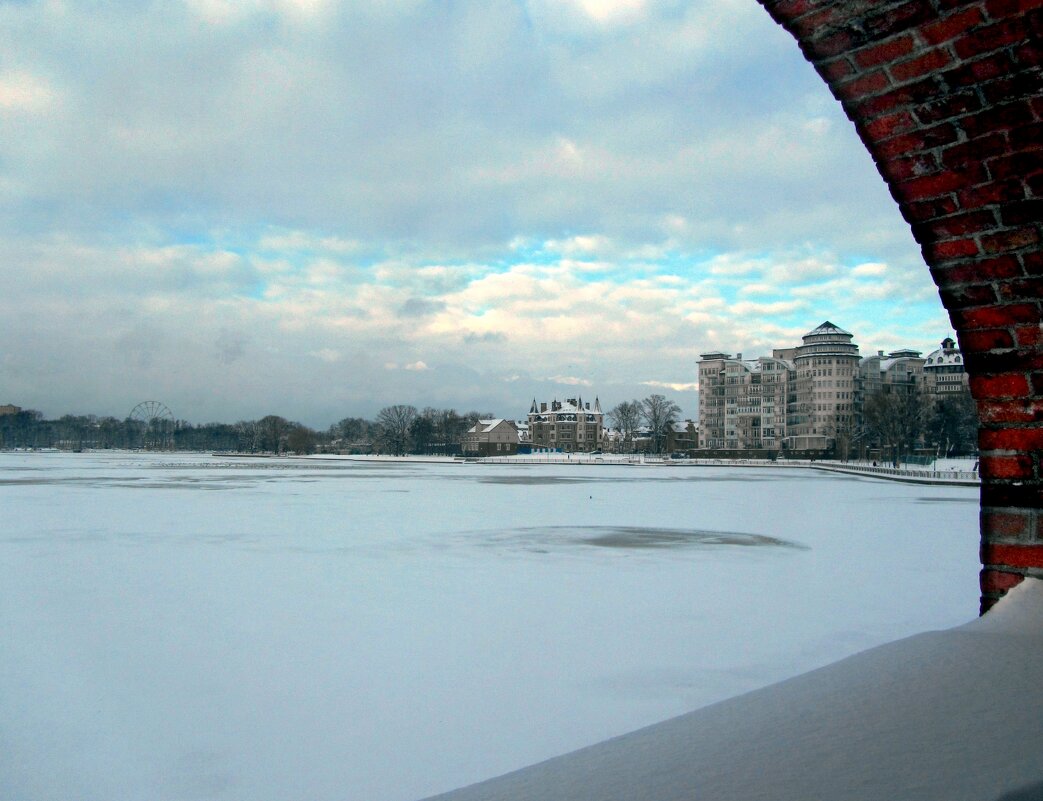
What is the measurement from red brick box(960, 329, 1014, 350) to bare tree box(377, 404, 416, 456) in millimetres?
148504

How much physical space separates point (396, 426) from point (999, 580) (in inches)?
6090

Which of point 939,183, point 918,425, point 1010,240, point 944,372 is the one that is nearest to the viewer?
point 1010,240

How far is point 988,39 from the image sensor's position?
11.1ft

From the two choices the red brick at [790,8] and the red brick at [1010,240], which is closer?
the red brick at [1010,240]

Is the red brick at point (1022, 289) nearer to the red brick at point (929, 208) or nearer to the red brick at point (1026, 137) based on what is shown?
A: the red brick at point (929, 208)

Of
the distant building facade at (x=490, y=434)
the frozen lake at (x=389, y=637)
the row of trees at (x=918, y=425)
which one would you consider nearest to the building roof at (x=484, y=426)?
the distant building facade at (x=490, y=434)

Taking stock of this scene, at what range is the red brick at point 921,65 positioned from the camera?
352 cm

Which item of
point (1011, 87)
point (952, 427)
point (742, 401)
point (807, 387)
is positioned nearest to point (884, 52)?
point (1011, 87)

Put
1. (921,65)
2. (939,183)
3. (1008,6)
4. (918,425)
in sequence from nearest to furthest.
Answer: (1008,6)
(921,65)
(939,183)
(918,425)

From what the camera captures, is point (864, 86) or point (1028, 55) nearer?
point (1028, 55)

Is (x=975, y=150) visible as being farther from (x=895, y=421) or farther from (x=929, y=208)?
(x=895, y=421)

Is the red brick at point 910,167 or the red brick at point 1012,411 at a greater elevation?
the red brick at point 910,167

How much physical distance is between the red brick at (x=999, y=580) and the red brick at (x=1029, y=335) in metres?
1.13

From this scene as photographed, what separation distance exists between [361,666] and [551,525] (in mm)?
14515
